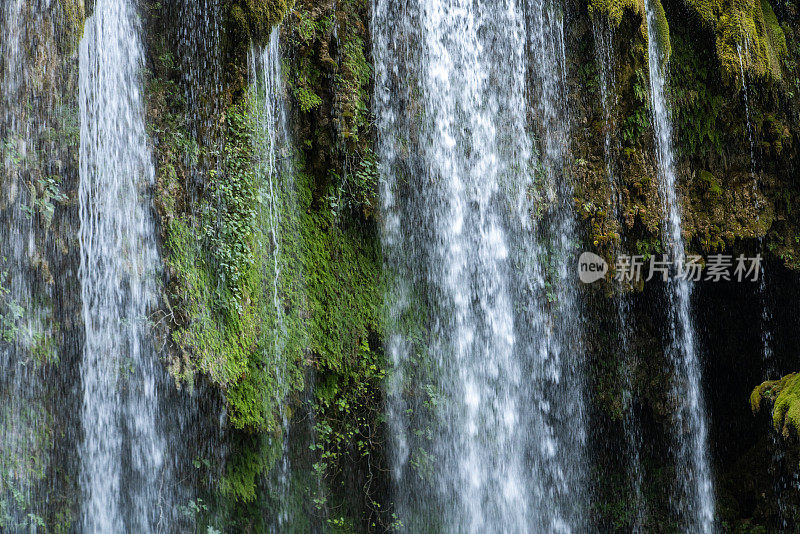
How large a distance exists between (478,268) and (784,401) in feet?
9.31

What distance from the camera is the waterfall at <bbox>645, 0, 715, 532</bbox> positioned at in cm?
701

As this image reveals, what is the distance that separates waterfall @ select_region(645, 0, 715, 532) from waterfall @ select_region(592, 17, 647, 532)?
16.1 inches

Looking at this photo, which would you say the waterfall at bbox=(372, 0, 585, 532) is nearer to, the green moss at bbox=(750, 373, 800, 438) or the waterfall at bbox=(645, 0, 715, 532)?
the waterfall at bbox=(645, 0, 715, 532)

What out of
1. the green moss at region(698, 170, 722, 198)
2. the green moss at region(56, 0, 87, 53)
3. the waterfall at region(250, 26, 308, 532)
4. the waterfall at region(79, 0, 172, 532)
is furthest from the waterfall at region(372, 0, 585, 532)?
the green moss at region(56, 0, 87, 53)

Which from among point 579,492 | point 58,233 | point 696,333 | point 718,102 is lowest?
point 579,492

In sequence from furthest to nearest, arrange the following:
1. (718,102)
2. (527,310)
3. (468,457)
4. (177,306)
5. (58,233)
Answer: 1. (718,102)
2. (527,310)
3. (468,457)
4. (177,306)
5. (58,233)

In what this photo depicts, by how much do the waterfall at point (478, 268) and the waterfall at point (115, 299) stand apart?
87.2 inches

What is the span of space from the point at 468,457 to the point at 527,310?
1563mm

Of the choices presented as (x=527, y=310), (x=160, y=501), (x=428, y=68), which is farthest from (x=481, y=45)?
(x=160, y=501)

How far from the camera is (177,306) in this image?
5.07 meters

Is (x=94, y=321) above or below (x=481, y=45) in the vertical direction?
below

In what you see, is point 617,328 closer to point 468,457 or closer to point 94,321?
point 468,457

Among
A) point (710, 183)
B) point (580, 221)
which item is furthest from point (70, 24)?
point (710, 183)

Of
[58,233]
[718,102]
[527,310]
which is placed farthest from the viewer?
[718,102]
